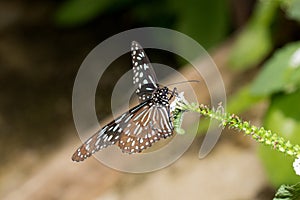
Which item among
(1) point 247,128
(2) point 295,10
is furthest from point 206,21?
(1) point 247,128

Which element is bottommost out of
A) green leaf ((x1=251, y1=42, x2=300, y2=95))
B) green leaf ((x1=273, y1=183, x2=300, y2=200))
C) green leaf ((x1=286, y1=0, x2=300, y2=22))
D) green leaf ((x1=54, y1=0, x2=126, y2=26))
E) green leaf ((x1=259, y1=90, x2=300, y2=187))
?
green leaf ((x1=273, y1=183, x2=300, y2=200))

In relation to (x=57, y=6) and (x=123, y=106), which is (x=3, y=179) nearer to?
(x=123, y=106)

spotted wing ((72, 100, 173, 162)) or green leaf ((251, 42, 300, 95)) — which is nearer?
spotted wing ((72, 100, 173, 162))

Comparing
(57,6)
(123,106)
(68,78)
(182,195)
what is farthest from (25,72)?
(182,195)

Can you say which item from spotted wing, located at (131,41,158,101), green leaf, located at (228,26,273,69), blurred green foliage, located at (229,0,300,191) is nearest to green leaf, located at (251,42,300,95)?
blurred green foliage, located at (229,0,300,191)

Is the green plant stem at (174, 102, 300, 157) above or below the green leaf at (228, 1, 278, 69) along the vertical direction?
below

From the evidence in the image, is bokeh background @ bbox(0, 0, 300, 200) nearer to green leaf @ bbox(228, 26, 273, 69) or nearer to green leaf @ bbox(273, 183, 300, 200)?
green leaf @ bbox(228, 26, 273, 69)
